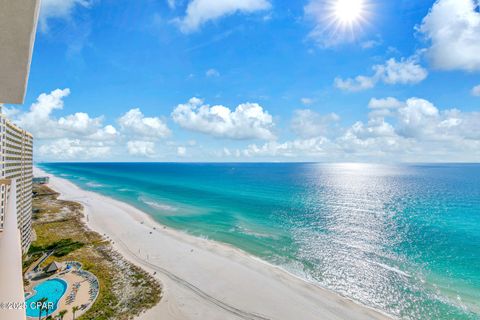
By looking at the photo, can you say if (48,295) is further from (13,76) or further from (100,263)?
(13,76)

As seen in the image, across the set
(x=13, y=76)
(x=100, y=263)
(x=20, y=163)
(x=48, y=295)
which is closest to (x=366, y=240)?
(x=100, y=263)

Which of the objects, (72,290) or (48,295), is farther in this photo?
(72,290)

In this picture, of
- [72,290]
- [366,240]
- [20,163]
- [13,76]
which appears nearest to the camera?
[13,76]

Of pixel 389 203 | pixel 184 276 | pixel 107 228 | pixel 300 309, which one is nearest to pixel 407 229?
pixel 389 203

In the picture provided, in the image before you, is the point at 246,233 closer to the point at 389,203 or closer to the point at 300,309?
the point at 300,309

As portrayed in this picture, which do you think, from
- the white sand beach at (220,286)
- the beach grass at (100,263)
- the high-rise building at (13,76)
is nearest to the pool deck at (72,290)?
the beach grass at (100,263)

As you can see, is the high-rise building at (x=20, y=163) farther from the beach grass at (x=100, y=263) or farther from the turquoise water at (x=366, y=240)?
the turquoise water at (x=366, y=240)
